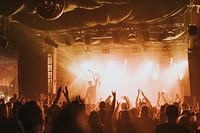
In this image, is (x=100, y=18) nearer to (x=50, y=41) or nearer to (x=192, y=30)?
(x=192, y=30)

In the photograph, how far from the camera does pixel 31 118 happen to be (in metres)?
2.36

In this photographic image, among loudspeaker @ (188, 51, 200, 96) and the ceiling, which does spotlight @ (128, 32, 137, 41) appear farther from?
loudspeaker @ (188, 51, 200, 96)

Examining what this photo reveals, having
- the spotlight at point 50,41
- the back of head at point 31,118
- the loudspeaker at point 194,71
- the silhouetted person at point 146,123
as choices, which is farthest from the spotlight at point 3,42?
the back of head at point 31,118

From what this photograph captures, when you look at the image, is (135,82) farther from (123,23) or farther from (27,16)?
(27,16)

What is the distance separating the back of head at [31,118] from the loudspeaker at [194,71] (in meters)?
8.95

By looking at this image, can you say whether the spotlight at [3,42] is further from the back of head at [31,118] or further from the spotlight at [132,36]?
the back of head at [31,118]

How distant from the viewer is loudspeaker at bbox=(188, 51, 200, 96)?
10461 mm

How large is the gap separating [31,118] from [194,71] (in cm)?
905

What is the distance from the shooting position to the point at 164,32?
12.4 m

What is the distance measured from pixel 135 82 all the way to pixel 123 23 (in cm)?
863

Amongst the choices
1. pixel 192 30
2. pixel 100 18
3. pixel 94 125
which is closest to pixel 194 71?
pixel 192 30

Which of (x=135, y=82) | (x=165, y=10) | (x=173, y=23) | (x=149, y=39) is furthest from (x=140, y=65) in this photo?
(x=165, y=10)

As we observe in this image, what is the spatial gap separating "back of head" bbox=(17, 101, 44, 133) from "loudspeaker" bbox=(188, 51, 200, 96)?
8.95m

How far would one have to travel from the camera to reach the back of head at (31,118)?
7.68 ft
